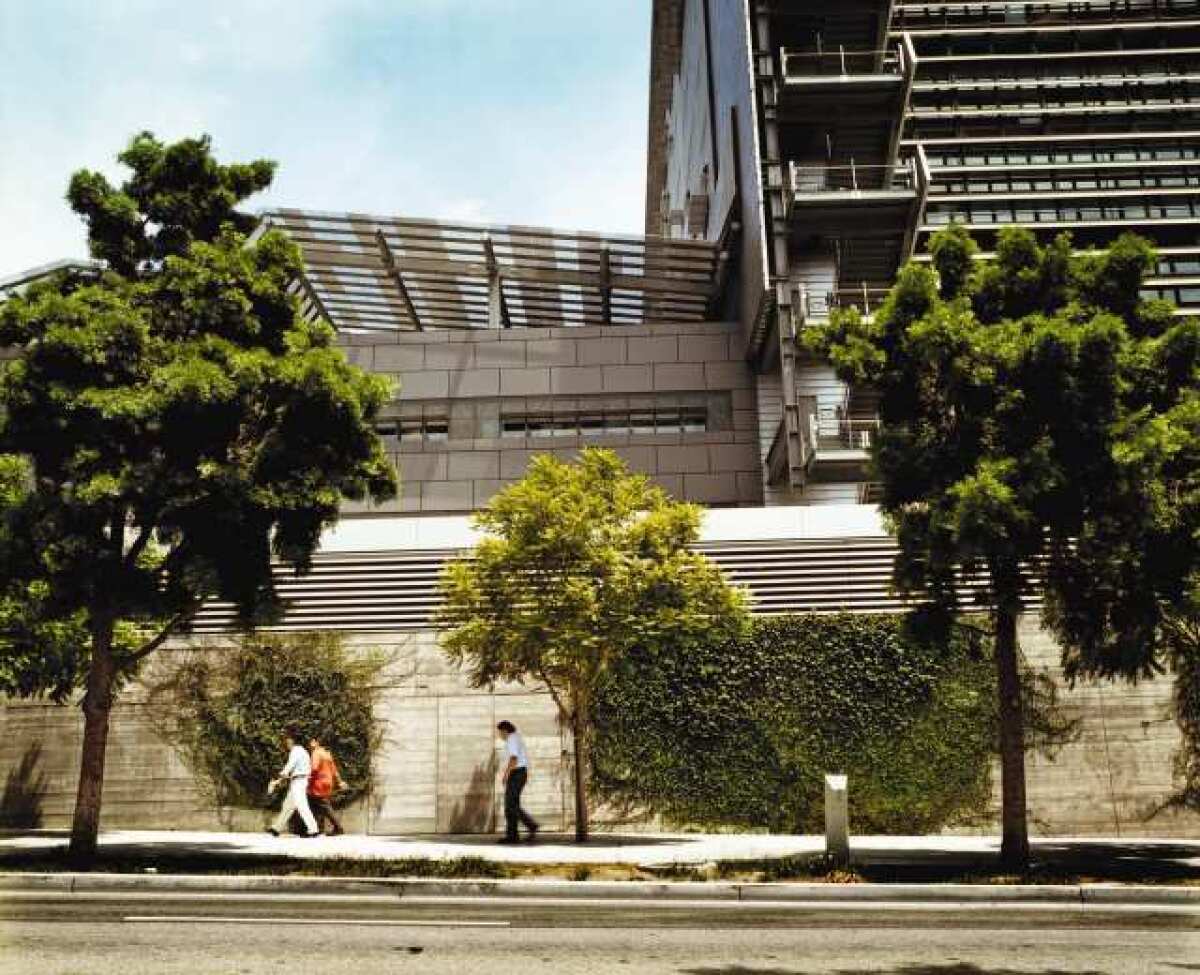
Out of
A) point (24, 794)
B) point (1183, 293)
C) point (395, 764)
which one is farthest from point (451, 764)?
point (1183, 293)

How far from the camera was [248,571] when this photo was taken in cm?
1277

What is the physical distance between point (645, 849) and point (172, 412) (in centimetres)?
754

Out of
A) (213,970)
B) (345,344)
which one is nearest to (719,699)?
(213,970)

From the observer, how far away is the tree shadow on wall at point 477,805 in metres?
16.4

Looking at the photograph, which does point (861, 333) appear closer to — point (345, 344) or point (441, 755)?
point (441, 755)

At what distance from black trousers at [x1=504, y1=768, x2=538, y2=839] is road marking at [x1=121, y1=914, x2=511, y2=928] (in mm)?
6304

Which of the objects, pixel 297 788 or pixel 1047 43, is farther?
pixel 1047 43

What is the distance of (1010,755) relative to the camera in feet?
39.7

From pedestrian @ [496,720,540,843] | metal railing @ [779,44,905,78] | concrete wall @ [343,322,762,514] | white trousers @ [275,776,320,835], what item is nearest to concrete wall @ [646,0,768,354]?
metal railing @ [779,44,905,78]

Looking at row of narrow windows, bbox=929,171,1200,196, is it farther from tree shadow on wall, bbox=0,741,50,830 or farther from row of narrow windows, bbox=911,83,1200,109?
tree shadow on wall, bbox=0,741,50,830

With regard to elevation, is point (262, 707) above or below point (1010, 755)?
above

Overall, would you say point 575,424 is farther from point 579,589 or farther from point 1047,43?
point 1047,43

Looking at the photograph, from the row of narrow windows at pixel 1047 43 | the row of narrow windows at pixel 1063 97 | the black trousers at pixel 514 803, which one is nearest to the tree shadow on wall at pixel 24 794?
the black trousers at pixel 514 803

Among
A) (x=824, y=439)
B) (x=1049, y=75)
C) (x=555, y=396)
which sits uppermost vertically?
(x=1049, y=75)
